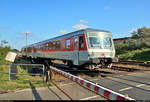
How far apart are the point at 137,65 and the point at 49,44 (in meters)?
10.7

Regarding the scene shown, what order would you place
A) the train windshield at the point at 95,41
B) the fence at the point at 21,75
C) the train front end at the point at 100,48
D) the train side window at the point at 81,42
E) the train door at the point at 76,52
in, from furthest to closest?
the train door at the point at 76,52
the train side window at the point at 81,42
the train windshield at the point at 95,41
the train front end at the point at 100,48
the fence at the point at 21,75

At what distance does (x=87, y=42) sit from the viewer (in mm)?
10594

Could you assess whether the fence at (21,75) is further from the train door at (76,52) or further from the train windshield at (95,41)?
the train windshield at (95,41)

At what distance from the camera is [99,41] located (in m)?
11.1

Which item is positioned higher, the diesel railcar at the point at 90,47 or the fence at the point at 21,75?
the diesel railcar at the point at 90,47

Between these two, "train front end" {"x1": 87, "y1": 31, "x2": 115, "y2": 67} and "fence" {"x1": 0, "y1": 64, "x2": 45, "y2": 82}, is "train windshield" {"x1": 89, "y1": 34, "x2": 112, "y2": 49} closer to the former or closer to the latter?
"train front end" {"x1": 87, "y1": 31, "x2": 115, "y2": 67}

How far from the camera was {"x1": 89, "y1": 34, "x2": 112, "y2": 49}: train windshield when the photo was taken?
426 inches

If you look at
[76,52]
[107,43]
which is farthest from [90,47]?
[107,43]

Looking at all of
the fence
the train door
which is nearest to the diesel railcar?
the train door

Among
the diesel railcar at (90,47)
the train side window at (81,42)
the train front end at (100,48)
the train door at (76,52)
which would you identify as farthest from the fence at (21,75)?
the train front end at (100,48)

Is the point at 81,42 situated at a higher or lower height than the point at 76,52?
higher

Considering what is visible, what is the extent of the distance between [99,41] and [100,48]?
1.90 ft

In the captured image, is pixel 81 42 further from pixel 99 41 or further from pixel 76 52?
pixel 99 41

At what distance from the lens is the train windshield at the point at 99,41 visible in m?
10.8
